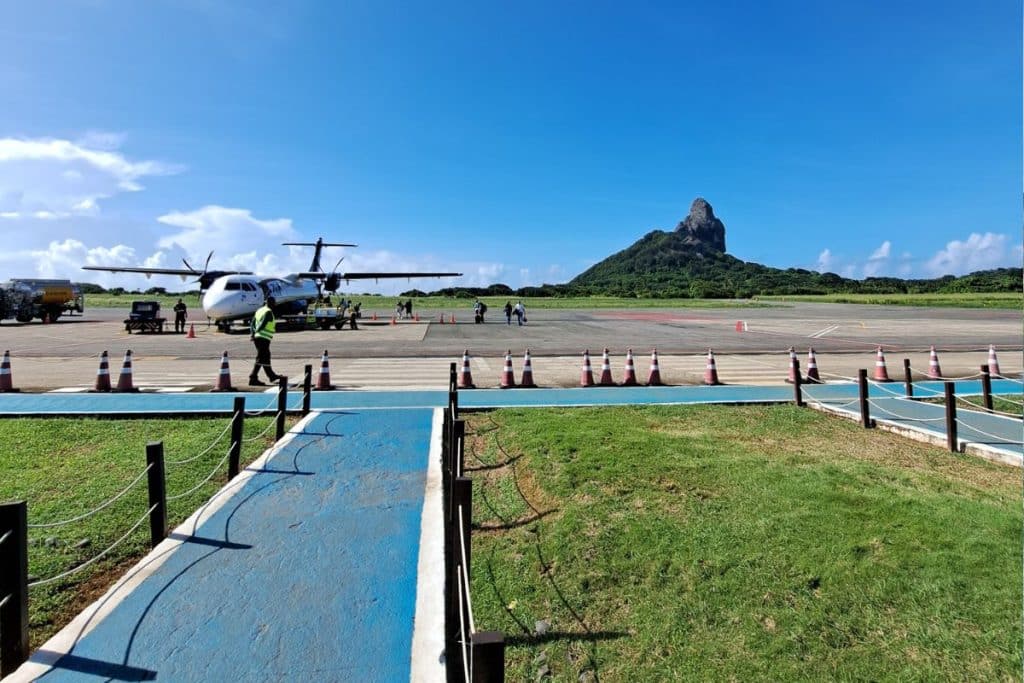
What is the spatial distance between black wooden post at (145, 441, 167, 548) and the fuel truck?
137 feet

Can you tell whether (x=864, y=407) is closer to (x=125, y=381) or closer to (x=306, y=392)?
(x=306, y=392)

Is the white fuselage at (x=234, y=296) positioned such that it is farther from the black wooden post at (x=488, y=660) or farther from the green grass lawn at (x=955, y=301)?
the green grass lawn at (x=955, y=301)

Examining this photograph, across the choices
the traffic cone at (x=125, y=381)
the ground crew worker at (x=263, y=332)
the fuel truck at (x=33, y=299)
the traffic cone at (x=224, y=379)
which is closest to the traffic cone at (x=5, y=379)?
the traffic cone at (x=125, y=381)

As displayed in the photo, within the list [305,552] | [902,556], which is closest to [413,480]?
[305,552]

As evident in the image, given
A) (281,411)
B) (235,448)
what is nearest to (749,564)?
(235,448)

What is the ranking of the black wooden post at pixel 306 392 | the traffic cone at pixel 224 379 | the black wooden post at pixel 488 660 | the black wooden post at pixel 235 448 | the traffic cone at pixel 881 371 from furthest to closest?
the traffic cone at pixel 881 371 → the traffic cone at pixel 224 379 → the black wooden post at pixel 306 392 → the black wooden post at pixel 235 448 → the black wooden post at pixel 488 660

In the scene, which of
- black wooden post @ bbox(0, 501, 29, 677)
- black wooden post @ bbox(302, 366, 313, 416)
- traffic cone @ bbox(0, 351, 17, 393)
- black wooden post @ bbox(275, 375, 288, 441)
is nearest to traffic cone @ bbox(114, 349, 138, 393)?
traffic cone @ bbox(0, 351, 17, 393)

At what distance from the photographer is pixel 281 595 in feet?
13.0

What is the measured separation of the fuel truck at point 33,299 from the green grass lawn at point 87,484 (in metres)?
36.2

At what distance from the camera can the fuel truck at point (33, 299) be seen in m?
35.6

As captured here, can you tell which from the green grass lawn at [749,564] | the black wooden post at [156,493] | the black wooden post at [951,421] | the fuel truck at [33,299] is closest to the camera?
the green grass lawn at [749,564]

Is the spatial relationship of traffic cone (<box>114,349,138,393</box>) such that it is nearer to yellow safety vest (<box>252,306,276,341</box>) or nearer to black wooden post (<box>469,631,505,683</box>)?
yellow safety vest (<box>252,306,276,341</box>)

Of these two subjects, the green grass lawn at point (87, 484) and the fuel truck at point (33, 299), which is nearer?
the green grass lawn at point (87, 484)

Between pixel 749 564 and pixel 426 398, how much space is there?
7.90 metres
